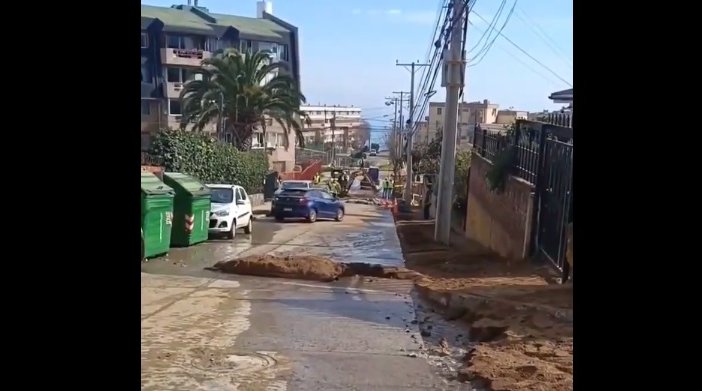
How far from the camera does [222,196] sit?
896 inches

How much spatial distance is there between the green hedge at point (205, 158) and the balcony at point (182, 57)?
19869mm

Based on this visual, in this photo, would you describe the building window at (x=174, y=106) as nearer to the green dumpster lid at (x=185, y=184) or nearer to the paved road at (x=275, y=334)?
the green dumpster lid at (x=185, y=184)

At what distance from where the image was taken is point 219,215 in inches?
853

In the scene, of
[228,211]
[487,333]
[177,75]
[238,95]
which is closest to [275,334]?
[487,333]

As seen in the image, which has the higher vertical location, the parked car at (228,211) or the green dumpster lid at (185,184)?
the green dumpster lid at (185,184)

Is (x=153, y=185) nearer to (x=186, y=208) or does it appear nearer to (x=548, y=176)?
(x=186, y=208)

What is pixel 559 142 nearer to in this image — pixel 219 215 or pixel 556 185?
pixel 556 185

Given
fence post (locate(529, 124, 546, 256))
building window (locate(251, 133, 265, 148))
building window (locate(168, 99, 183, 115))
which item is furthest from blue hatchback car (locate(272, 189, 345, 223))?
building window (locate(168, 99, 183, 115))

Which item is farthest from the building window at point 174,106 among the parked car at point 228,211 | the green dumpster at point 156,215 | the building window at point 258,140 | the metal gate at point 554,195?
the metal gate at point 554,195

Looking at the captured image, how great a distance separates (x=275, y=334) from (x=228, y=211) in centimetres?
1340

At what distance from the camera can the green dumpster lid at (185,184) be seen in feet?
61.0
